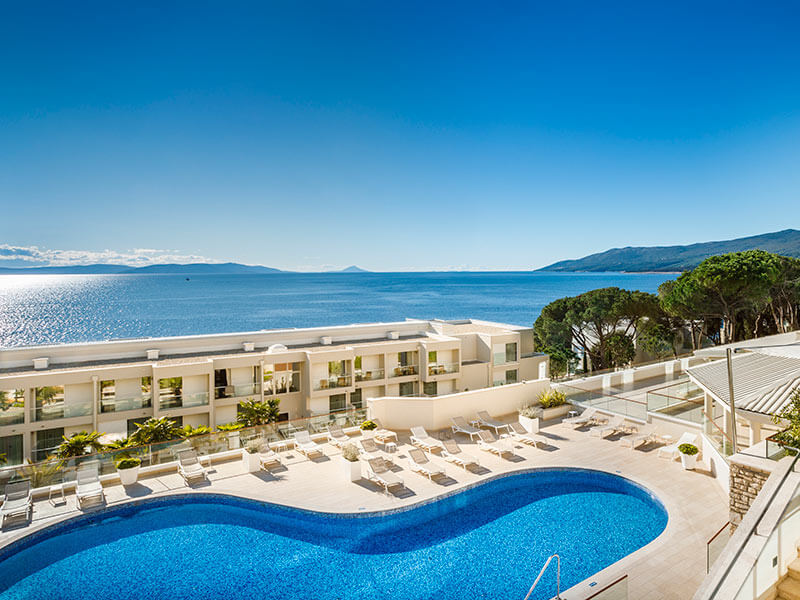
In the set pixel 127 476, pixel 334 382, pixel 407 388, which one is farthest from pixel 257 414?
pixel 407 388

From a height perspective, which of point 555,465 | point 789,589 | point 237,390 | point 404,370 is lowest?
point 555,465

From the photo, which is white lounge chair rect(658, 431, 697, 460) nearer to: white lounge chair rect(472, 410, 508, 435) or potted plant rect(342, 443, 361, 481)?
white lounge chair rect(472, 410, 508, 435)

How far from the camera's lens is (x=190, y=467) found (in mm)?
12859

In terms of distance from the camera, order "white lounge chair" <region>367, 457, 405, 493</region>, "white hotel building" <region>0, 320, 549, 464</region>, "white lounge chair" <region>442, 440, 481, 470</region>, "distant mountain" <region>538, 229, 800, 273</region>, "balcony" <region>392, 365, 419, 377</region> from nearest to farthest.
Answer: "white lounge chair" <region>367, 457, 405, 493</region>, "white lounge chair" <region>442, 440, 481, 470</region>, "white hotel building" <region>0, 320, 549, 464</region>, "balcony" <region>392, 365, 419, 377</region>, "distant mountain" <region>538, 229, 800, 273</region>

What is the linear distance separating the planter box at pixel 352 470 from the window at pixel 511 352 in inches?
609

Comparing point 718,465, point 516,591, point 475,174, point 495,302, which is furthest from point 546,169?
point 495,302

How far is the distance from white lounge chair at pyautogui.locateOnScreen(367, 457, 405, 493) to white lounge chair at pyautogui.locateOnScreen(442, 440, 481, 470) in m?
1.97

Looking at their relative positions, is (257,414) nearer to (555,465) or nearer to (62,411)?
(62,411)

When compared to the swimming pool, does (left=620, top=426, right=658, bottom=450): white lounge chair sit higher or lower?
higher

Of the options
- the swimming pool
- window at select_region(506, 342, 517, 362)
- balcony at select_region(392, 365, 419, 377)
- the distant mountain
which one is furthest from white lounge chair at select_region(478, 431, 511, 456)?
the distant mountain

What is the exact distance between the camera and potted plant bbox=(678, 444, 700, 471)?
12.6 m

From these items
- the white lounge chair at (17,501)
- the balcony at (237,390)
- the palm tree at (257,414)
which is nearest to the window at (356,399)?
the balcony at (237,390)

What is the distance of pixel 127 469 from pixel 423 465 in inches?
313

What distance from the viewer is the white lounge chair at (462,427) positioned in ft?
51.7
